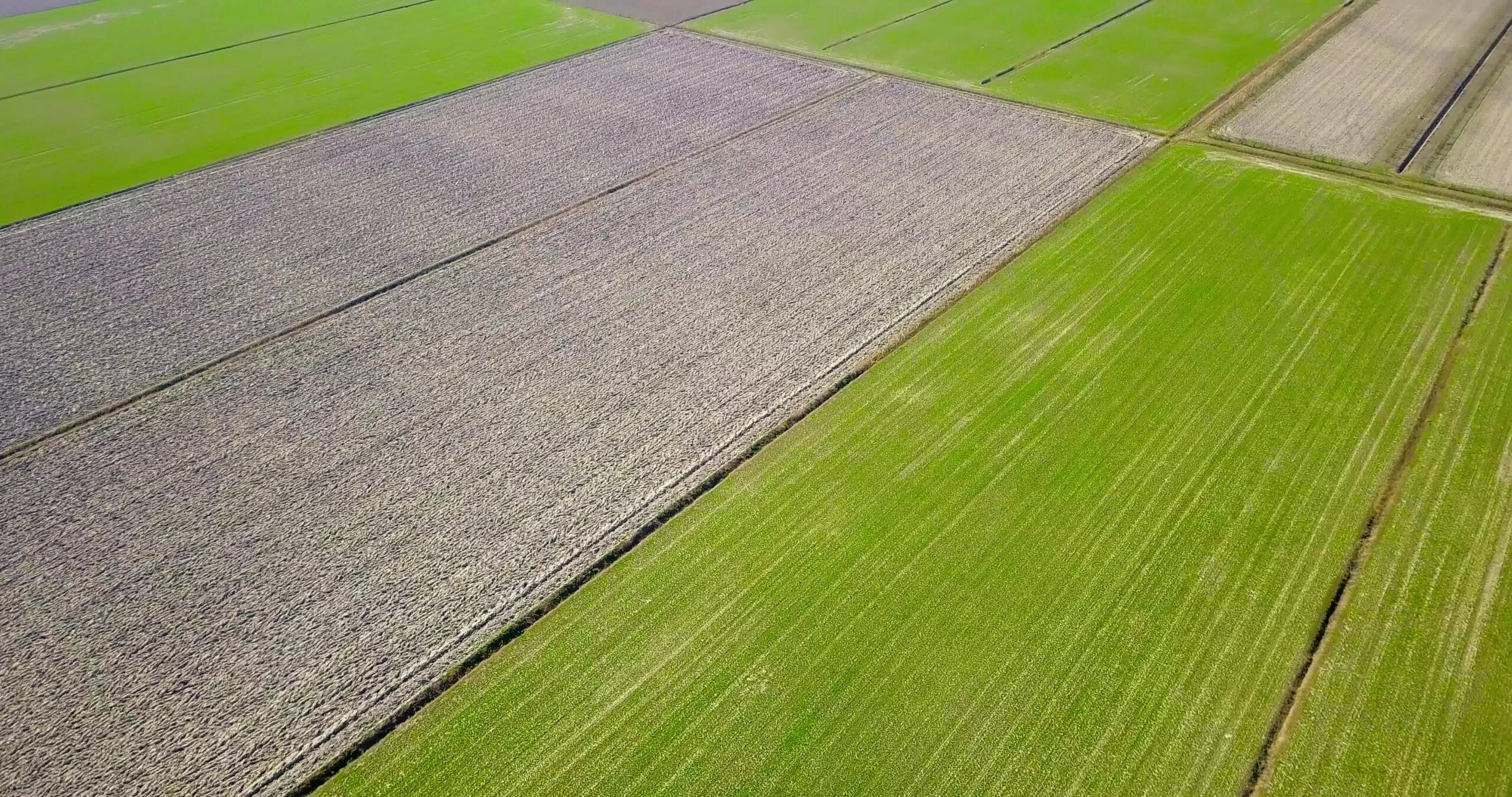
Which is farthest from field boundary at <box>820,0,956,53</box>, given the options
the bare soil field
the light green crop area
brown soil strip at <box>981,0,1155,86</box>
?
the light green crop area

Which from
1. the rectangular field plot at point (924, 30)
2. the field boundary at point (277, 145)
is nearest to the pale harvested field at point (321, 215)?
the field boundary at point (277, 145)

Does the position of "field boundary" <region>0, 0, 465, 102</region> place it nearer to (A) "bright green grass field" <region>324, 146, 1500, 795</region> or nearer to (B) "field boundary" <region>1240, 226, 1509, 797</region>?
(A) "bright green grass field" <region>324, 146, 1500, 795</region>

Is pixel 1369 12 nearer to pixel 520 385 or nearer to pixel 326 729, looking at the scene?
pixel 520 385

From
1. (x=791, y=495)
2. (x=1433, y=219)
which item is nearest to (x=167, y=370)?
(x=791, y=495)

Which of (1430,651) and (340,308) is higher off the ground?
(340,308)

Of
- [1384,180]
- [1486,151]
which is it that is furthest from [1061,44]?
[1486,151]

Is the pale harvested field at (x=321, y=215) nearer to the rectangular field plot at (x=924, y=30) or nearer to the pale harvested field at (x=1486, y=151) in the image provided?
the rectangular field plot at (x=924, y=30)

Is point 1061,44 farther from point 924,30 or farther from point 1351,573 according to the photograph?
point 1351,573
